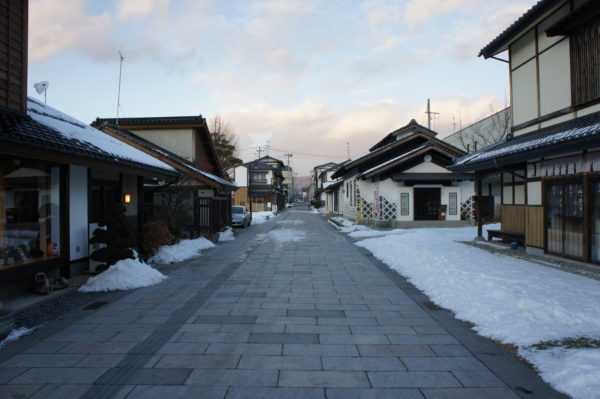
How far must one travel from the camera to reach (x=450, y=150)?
21.5 metres

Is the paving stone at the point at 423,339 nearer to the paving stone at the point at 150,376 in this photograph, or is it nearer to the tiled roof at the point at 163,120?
the paving stone at the point at 150,376

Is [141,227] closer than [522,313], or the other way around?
[522,313]

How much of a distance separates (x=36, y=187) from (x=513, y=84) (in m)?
13.8

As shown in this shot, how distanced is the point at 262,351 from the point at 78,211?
21.7 ft

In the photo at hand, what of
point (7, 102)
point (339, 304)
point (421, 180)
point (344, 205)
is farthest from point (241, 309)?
point (344, 205)

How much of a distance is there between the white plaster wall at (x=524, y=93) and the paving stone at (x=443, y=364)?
378 inches

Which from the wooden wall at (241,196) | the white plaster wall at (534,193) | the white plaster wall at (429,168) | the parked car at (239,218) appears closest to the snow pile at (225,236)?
the parked car at (239,218)

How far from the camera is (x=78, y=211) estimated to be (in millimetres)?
8594

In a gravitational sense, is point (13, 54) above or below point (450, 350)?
above

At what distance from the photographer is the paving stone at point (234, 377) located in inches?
142

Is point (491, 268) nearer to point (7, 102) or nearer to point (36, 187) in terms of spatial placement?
point (36, 187)

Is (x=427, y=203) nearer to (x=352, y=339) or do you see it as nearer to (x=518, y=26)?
(x=518, y=26)

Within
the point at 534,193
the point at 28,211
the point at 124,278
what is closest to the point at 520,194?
the point at 534,193

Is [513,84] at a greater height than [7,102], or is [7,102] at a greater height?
[513,84]
